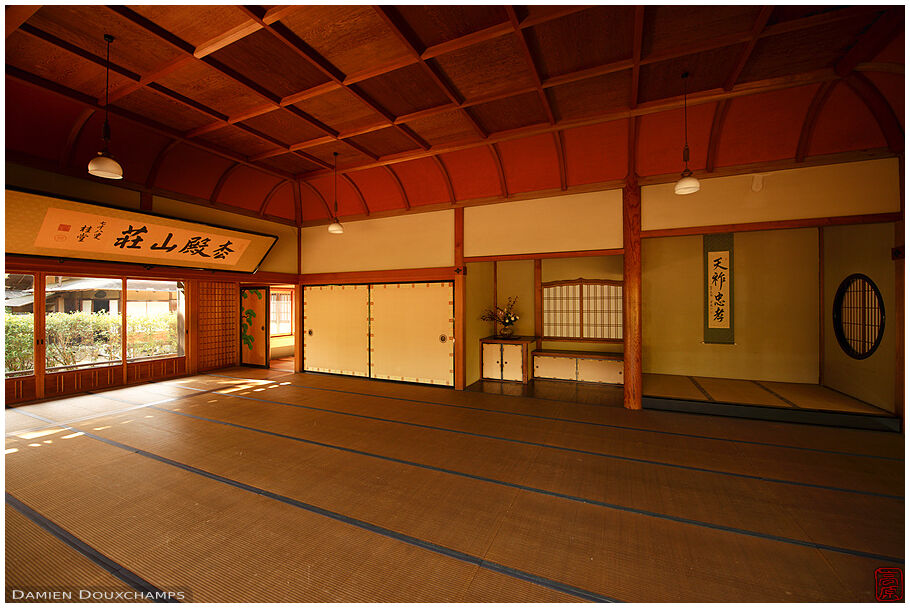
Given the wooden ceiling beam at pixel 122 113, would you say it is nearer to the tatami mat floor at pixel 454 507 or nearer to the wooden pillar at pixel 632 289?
the tatami mat floor at pixel 454 507

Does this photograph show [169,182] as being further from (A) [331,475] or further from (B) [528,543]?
(B) [528,543]

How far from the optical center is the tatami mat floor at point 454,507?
2.16m

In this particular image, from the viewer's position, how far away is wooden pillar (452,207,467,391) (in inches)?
264

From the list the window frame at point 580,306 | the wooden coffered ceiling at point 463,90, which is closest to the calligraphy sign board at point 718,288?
the window frame at point 580,306

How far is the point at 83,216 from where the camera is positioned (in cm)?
491

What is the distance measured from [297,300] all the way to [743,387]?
30.2 feet

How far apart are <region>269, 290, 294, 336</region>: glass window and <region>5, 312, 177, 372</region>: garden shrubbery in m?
3.65

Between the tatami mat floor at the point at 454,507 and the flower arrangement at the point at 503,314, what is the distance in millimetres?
3002

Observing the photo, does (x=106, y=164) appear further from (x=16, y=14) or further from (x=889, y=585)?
(x=889, y=585)

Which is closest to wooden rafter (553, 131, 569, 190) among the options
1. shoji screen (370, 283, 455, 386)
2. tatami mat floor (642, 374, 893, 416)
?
shoji screen (370, 283, 455, 386)

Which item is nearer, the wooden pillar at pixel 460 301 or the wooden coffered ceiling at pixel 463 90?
the wooden coffered ceiling at pixel 463 90

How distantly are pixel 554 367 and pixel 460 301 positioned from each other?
257cm

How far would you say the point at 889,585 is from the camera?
210cm

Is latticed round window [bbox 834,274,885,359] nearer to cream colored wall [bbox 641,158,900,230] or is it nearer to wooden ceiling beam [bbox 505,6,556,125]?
cream colored wall [bbox 641,158,900,230]
